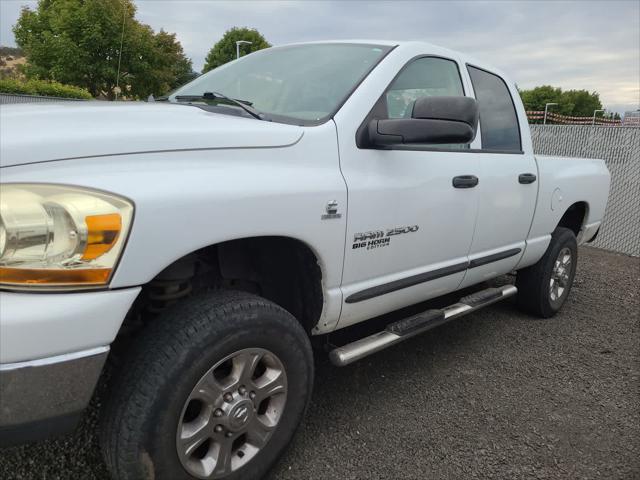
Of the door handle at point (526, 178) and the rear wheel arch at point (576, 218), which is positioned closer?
the door handle at point (526, 178)

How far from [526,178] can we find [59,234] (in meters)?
2.88

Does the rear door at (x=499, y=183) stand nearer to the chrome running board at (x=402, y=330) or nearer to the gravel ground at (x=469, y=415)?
the chrome running board at (x=402, y=330)

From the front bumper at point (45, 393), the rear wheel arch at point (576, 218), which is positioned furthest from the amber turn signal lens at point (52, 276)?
the rear wheel arch at point (576, 218)

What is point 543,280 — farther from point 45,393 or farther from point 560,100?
point 560,100

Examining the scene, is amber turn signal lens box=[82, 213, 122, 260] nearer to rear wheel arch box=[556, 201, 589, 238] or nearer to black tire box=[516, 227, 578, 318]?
black tire box=[516, 227, 578, 318]

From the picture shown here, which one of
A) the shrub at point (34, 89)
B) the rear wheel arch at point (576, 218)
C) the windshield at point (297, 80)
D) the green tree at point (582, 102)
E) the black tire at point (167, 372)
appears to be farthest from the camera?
the green tree at point (582, 102)

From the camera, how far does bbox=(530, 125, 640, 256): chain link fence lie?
23.6ft

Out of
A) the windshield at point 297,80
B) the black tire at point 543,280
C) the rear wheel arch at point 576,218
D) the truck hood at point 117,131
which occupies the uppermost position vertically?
the windshield at point 297,80

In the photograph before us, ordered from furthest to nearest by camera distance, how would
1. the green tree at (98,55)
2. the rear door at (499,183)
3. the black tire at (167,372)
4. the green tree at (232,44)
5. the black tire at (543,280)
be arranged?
the green tree at (232,44), the green tree at (98,55), the black tire at (543,280), the rear door at (499,183), the black tire at (167,372)

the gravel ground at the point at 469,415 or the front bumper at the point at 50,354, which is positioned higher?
the front bumper at the point at 50,354

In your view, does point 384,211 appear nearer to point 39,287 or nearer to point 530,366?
point 39,287

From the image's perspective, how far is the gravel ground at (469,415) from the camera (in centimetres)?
233

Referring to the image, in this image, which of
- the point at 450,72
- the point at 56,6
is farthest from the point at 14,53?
the point at 450,72

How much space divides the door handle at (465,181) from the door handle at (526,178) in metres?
0.63
